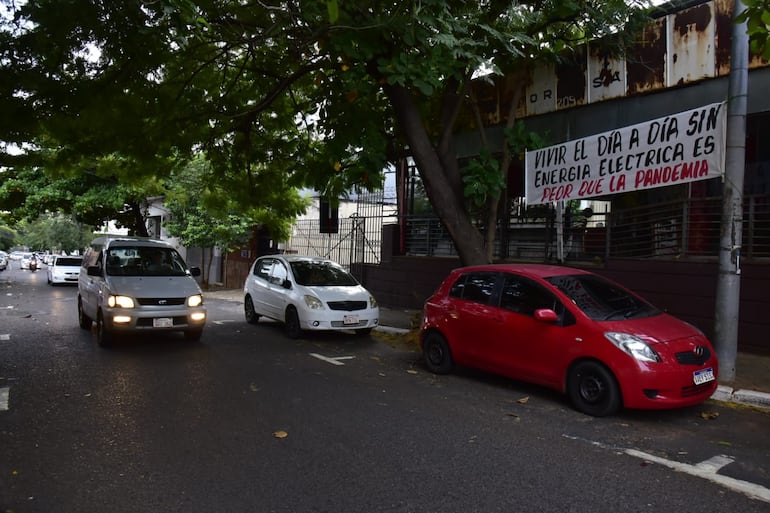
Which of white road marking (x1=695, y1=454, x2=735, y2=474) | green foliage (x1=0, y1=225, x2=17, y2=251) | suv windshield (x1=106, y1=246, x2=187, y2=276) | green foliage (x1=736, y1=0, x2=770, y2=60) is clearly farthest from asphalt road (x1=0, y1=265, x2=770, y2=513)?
green foliage (x1=0, y1=225, x2=17, y2=251)

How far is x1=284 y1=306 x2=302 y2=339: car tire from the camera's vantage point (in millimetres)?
10436

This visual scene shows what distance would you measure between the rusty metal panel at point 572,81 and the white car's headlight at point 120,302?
898cm

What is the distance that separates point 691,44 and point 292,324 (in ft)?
28.5

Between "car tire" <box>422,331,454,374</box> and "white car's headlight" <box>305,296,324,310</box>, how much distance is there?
267 centimetres

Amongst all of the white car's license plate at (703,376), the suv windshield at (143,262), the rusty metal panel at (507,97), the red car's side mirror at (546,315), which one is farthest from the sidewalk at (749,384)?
the suv windshield at (143,262)

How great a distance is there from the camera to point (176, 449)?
4.64 meters

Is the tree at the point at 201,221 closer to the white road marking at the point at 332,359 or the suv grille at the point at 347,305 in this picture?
the suv grille at the point at 347,305

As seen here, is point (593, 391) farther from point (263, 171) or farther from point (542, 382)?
point (263, 171)

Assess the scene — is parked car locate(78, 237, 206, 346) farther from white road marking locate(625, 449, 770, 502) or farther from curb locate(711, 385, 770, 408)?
curb locate(711, 385, 770, 408)

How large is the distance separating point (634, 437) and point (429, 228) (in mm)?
9694

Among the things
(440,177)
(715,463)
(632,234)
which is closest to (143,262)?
(440,177)

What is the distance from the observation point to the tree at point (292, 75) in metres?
7.36

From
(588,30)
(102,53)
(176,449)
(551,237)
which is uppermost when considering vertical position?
A: (588,30)

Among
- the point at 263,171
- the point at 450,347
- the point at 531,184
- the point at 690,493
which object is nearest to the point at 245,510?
the point at 690,493
